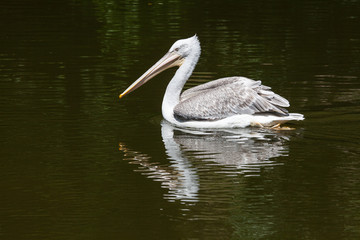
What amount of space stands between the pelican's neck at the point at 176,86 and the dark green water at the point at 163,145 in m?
0.16

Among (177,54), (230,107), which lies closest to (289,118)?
(230,107)

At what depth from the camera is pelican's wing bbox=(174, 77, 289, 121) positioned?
866cm

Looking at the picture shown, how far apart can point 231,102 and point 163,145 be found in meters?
1.04

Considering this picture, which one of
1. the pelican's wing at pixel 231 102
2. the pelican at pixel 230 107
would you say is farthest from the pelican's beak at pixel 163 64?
the pelican's wing at pixel 231 102

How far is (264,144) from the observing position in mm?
8047

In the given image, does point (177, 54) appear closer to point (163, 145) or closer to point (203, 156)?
point (163, 145)

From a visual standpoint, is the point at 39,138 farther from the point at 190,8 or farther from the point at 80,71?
the point at 190,8

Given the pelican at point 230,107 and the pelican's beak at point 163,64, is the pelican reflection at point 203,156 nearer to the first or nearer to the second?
the pelican at point 230,107

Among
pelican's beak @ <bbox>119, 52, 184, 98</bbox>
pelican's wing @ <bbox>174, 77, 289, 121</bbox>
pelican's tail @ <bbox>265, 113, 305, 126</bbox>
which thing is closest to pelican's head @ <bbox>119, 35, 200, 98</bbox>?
pelican's beak @ <bbox>119, 52, 184, 98</bbox>

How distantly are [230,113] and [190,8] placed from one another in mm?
8969

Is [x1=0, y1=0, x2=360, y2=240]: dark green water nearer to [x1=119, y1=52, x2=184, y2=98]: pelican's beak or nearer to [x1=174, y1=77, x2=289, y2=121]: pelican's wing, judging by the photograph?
[x1=174, y1=77, x2=289, y2=121]: pelican's wing

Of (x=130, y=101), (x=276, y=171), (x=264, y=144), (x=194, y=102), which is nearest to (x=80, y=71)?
(x=130, y=101)

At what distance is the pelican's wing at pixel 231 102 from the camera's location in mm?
8656

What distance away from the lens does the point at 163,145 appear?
8125 mm
